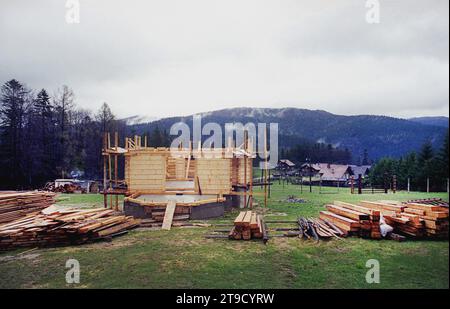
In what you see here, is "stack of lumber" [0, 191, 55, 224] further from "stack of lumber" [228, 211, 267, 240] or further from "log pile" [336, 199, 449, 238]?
"log pile" [336, 199, 449, 238]

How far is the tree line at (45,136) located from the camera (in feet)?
102

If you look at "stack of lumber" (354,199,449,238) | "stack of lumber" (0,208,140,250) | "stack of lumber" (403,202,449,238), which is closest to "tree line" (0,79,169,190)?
"stack of lumber" (0,208,140,250)

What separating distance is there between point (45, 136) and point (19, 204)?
98.0 ft

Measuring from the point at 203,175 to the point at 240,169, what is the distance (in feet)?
16.9

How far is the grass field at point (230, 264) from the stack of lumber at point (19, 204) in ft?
11.5

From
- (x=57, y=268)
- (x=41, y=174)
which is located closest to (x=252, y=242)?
(x=57, y=268)

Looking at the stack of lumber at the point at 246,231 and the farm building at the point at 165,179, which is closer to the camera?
the stack of lumber at the point at 246,231

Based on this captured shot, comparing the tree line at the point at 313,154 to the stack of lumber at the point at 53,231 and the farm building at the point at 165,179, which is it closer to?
the farm building at the point at 165,179

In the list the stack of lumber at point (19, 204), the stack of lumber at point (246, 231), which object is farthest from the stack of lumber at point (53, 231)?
the stack of lumber at point (246, 231)

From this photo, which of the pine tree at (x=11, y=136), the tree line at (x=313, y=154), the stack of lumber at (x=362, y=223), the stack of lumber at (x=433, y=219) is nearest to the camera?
the stack of lumber at (x=433, y=219)

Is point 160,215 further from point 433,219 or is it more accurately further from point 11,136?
point 11,136
